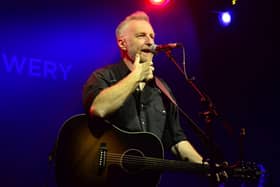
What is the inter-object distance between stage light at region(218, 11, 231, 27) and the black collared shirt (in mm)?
2239

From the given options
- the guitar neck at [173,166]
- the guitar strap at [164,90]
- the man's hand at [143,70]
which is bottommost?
the guitar neck at [173,166]

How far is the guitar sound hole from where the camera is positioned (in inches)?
109

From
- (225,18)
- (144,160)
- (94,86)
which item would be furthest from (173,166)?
(225,18)

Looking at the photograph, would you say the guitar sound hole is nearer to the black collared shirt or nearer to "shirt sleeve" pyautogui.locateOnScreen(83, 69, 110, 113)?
the black collared shirt

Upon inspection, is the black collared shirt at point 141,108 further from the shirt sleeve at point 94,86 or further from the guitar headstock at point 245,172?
the guitar headstock at point 245,172

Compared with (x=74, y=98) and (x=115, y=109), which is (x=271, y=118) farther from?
(x=115, y=109)

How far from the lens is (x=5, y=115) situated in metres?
3.84

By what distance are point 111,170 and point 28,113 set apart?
1549 mm

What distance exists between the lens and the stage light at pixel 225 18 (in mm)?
5230

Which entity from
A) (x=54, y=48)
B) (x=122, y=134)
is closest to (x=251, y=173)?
(x=122, y=134)

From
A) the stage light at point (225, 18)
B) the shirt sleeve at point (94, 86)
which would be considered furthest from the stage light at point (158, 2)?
the shirt sleeve at point (94, 86)

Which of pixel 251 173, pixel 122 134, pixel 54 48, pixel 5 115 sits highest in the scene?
pixel 54 48

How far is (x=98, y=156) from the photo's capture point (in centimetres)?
271

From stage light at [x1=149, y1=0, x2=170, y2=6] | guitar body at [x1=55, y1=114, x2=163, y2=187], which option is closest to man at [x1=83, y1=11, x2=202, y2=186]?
guitar body at [x1=55, y1=114, x2=163, y2=187]
